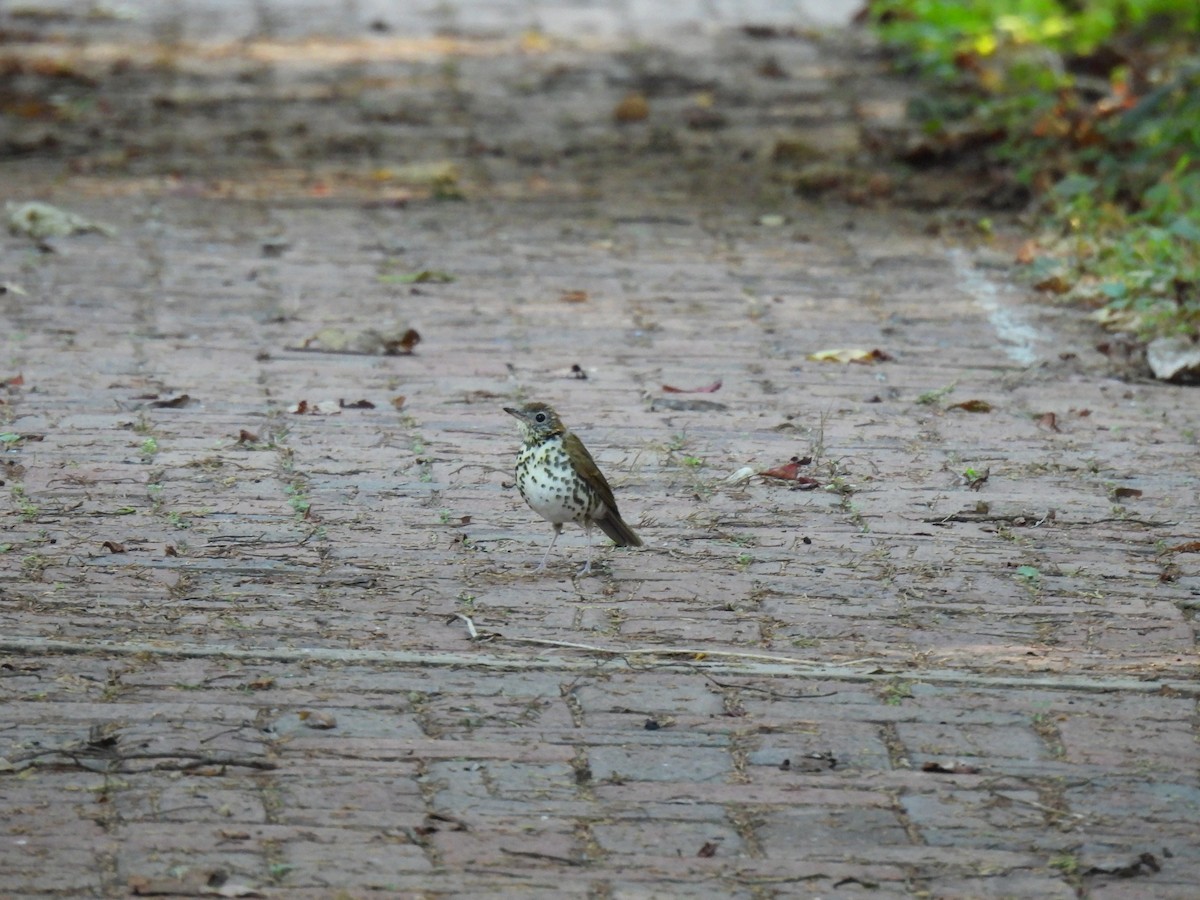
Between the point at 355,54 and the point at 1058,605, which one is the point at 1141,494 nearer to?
the point at 1058,605

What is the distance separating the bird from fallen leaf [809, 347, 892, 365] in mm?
2496

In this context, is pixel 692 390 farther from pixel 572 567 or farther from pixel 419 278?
pixel 419 278

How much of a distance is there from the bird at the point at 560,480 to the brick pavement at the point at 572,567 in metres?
0.20

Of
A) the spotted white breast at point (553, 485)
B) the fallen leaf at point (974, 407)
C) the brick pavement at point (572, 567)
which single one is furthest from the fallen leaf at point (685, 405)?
the spotted white breast at point (553, 485)

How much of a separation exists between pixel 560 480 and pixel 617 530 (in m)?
0.36

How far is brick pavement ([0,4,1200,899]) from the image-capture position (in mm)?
4438

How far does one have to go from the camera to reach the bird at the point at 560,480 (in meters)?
5.82

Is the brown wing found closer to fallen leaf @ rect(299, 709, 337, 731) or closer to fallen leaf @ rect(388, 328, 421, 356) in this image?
fallen leaf @ rect(299, 709, 337, 731)

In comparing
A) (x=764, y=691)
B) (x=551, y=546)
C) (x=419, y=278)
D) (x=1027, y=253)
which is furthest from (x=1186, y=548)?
(x=419, y=278)

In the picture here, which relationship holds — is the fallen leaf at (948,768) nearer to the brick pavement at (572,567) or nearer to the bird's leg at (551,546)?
the brick pavement at (572,567)

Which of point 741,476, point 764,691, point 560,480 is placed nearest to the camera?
point 764,691

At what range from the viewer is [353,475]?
6.80m

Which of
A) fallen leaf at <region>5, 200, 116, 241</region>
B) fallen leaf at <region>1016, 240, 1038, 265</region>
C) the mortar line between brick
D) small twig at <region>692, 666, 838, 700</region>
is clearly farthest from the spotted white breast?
fallen leaf at <region>5, 200, 116, 241</region>

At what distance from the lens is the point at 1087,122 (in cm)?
1176
